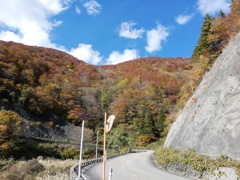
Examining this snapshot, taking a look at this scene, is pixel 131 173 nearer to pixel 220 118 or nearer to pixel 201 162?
pixel 201 162

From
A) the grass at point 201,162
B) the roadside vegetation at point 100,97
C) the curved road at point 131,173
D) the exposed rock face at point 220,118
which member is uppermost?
the roadside vegetation at point 100,97

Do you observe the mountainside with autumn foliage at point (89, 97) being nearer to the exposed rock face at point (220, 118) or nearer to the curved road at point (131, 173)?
the exposed rock face at point (220, 118)

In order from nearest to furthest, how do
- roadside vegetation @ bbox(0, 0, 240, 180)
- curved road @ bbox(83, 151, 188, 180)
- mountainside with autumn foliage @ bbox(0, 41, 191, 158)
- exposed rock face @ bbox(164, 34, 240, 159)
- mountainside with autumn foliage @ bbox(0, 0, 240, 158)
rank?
exposed rock face @ bbox(164, 34, 240, 159), curved road @ bbox(83, 151, 188, 180), roadside vegetation @ bbox(0, 0, 240, 180), mountainside with autumn foliage @ bbox(0, 0, 240, 158), mountainside with autumn foliage @ bbox(0, 41, 191, 158)

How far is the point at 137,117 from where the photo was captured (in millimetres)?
83750

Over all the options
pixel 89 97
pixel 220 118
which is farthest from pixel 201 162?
pixel 89 97

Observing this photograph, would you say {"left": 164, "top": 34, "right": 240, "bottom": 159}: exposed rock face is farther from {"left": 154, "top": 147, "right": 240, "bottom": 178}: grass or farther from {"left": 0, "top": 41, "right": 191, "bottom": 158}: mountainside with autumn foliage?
{"left": 0, "top": 41, "right": 191, "bottom": 158}: mountainside with autumn foliage

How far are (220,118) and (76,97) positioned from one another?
257 ft

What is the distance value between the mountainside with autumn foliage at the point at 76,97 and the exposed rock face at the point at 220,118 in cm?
2851

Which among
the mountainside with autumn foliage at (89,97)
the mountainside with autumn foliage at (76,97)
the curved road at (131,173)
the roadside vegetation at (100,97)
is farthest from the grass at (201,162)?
the mountainside with autumn foliage at (76,97)

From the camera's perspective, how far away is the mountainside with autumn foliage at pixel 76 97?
64281 millimetres

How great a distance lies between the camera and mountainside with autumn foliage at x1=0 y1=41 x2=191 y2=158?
64.3m

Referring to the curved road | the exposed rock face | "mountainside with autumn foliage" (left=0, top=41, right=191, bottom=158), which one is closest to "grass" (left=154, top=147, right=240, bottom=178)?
the exposed rock face

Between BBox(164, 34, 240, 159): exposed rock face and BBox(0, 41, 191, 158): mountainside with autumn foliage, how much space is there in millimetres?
28510

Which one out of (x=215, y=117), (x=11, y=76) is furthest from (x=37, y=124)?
(x=215, y=117)
